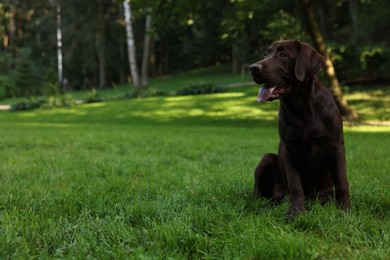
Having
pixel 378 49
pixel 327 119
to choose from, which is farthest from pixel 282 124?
pixel 378 49

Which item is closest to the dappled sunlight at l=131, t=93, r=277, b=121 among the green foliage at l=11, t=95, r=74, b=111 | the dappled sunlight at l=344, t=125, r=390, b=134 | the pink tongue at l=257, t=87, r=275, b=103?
the dappled sunlight at l=344, t=125, r=390, b=134

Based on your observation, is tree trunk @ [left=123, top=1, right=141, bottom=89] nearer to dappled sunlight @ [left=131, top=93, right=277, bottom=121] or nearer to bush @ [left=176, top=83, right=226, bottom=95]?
bush @ [left=176, top=83, right=226, bottom=95]

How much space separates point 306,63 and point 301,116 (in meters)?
0.42

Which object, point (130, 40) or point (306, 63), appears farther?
point (130, 40)

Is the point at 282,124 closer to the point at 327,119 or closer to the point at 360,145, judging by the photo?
the point at 327,119

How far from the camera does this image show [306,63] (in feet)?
11.3

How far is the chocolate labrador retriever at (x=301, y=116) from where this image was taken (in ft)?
11.3

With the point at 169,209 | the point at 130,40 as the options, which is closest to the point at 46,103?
the point at 130,40

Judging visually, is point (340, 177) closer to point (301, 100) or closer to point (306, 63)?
point (301, 100)

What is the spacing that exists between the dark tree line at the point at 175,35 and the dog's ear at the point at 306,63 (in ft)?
33.1

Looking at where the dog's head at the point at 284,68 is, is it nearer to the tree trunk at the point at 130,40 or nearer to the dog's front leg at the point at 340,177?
the dog's front leg at the point at 340,177

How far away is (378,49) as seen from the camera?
67.9 ft

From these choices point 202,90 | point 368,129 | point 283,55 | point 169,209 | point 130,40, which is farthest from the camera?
point 130,40

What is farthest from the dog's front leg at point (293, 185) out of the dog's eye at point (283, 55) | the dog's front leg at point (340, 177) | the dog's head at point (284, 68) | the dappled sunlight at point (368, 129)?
the dappled sunlight at point (368, 129)
